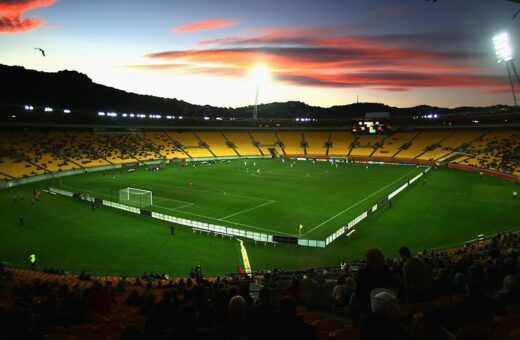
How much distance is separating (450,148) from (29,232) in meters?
73.1

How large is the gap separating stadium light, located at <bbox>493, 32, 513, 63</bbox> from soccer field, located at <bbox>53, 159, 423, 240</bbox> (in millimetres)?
16981

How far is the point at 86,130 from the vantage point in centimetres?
8250

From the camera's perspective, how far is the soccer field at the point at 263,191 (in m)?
33.6

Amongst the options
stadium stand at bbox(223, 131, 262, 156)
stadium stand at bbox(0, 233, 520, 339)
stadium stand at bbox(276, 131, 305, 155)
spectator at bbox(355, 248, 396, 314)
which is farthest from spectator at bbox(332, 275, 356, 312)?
stadium stand at bbox(276, 131, 305, 155)

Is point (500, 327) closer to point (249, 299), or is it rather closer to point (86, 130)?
point (249, 299)

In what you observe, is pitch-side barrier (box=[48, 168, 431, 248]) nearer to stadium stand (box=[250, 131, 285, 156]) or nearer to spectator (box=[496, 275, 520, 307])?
spectator (box=[496, 275, 520, 307])

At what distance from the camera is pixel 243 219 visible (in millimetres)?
33625

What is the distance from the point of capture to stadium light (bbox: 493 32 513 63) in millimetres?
29587

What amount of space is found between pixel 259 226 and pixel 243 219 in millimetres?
2566

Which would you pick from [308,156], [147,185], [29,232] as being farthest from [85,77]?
[29,232]

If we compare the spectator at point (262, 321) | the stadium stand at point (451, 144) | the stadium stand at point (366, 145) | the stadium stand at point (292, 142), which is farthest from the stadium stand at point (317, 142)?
the spectator at point (262, 321)

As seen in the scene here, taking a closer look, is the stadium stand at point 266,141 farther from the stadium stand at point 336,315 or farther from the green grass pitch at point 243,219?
the stadium stand at point 336,315

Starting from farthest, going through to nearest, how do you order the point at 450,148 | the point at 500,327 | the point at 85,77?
the point at 85,77 → the point at 450,148 → the point at 500,327

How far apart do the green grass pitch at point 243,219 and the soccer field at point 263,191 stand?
0.12 meters
